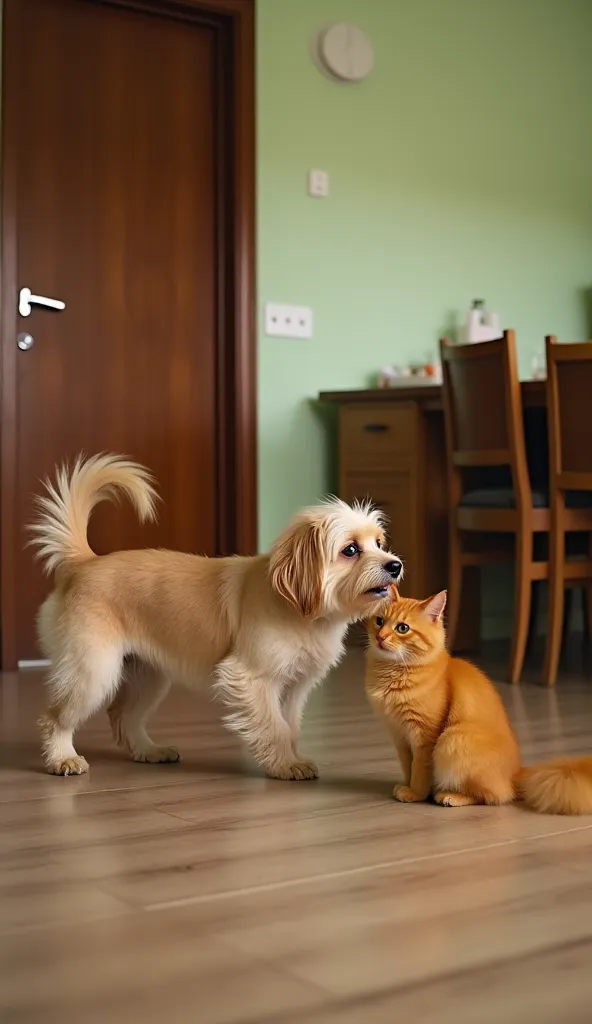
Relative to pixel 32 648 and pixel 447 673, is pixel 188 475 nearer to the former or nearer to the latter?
pixel 32 648

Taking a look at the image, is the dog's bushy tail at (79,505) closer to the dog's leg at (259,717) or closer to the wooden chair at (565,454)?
A: the dog's leg at (259,717)

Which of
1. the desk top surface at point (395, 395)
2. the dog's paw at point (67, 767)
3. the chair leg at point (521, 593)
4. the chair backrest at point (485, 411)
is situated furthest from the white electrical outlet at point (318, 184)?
the dog's paw at point (67, 767)

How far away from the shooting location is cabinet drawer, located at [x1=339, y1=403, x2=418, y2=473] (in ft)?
14.1

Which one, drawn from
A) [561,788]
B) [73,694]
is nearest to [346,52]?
[73,694]

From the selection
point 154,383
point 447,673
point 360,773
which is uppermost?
point 154,383

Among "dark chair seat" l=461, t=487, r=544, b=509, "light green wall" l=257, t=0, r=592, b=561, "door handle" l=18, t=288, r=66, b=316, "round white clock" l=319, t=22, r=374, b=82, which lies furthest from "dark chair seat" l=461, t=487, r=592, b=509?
"round white clock" l=319, t=22, r=374, b=82

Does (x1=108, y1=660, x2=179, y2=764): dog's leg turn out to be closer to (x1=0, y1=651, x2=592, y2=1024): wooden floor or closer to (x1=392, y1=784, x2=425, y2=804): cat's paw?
(x1=0, y1=651, x2=592, y2=1024): wooden floor

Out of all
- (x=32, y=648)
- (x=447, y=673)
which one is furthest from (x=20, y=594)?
(x=447, y=673)

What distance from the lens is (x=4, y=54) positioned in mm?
3867

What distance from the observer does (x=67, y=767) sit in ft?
7.77

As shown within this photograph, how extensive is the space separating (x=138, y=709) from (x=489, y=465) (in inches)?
70.0

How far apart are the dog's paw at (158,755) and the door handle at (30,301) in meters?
1.94

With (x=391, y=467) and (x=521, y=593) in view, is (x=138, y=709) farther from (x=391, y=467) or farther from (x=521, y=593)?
(x=391, y=467)

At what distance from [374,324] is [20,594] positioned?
1.73 m
